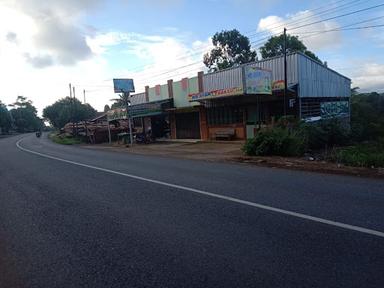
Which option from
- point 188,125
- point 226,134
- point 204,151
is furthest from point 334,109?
Answer: point 204,151

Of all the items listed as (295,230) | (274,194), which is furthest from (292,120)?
(295,230)

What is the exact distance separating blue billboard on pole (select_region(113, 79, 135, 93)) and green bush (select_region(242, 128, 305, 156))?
55.1 feet

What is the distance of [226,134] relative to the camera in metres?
25.7

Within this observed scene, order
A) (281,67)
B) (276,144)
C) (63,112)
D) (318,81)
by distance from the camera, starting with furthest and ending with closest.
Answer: (63,112), (318,81), (281,67), (276,144)

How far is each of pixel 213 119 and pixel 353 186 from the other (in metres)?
19.2

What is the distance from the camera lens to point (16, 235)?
5922mm

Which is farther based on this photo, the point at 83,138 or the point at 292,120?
the point at 83,138

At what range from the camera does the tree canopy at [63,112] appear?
8369 cm

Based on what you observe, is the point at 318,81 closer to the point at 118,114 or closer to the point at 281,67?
the point at 281,67

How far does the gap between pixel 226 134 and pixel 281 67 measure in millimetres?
5645

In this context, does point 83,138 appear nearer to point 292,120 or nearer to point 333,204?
point 292,120

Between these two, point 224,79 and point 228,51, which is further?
point 228,51

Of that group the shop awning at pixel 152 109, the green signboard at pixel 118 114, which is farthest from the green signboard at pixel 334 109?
the green signboard at pixel 118 114

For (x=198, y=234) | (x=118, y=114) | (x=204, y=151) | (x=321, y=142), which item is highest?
(x=118, y=114)
